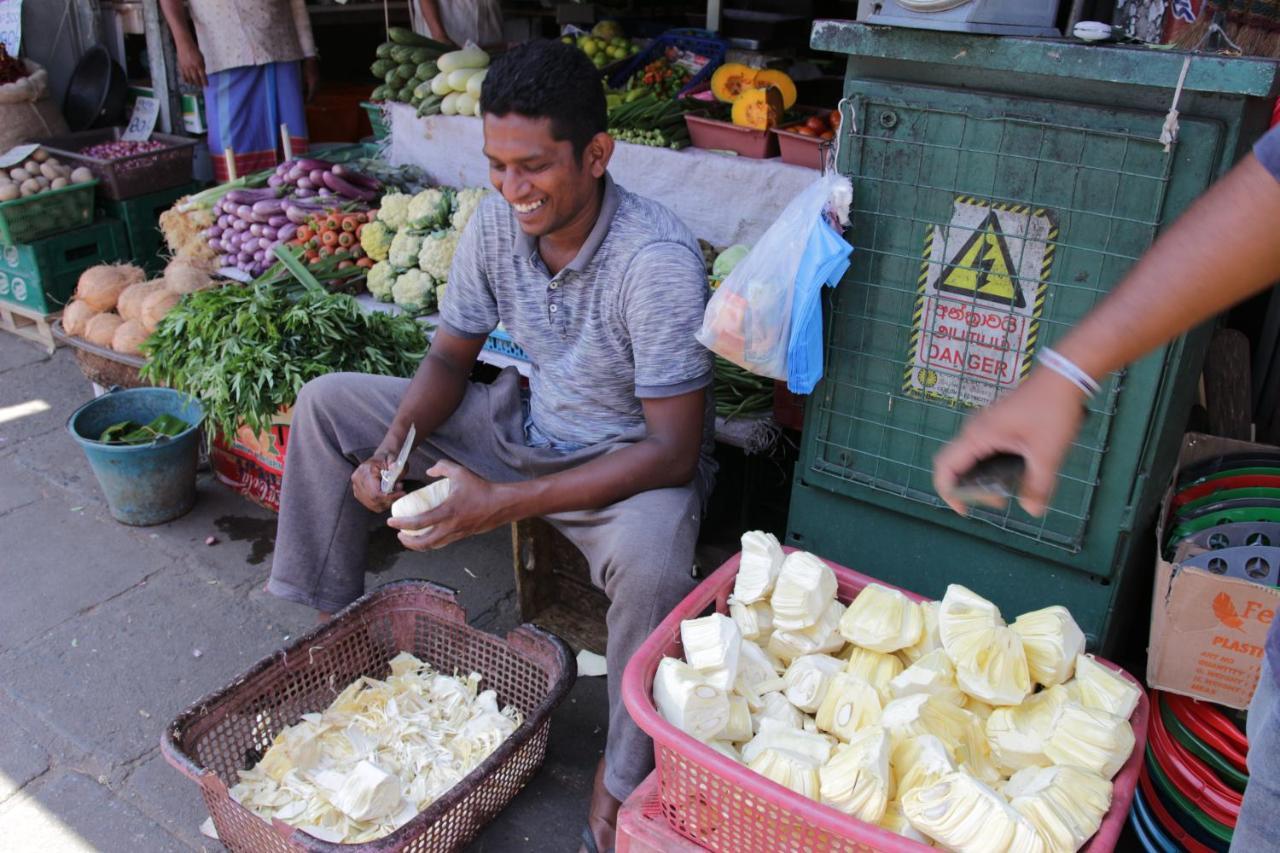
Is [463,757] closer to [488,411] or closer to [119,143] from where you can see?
[488,411]

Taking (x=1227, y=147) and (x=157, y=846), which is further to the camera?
(x=157, y=846)

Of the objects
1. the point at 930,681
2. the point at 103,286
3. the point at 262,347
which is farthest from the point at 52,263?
the point at 930,681

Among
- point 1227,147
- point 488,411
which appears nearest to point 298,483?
point 488,411

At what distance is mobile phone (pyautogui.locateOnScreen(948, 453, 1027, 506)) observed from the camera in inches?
48.4

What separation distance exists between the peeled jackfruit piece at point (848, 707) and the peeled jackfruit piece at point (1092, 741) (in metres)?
0.31

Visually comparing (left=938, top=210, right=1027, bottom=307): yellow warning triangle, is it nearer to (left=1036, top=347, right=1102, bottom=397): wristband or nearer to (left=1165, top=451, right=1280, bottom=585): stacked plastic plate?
(left=1165, top=451, right=1280, bottom=585): stacked plastic plate

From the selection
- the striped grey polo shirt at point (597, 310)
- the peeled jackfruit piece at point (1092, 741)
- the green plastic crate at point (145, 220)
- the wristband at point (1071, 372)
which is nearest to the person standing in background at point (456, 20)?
the green plastic crate at point (145, 220)

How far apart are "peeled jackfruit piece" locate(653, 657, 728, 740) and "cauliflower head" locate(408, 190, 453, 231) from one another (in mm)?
2926

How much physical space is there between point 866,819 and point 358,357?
2.39m

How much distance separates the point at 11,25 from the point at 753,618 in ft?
18.7

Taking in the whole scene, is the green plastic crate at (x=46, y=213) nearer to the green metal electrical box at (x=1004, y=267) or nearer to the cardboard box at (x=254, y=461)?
the cardboard box at (x=254, y=461)

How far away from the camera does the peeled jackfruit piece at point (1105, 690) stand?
72.9 inches

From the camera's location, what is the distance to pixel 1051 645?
192cm

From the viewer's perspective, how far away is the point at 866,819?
166cm
